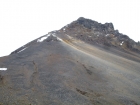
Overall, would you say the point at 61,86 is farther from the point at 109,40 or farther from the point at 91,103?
the point at 109,40

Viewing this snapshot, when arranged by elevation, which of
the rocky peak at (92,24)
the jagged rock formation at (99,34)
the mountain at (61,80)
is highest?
the rocky peak at (92,24)

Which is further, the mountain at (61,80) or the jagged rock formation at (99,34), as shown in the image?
the jagged rock formation at (99,34)

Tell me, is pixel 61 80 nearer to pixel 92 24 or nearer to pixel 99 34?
pixel 99 34

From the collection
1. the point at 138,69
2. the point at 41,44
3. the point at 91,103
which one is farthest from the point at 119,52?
the point at 91,103

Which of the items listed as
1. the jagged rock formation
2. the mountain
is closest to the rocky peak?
the jagged rock formation

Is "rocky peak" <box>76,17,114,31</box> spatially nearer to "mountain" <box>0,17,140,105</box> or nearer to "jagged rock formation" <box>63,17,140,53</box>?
"jagged rock formation" <box>63,17,140,53</box>

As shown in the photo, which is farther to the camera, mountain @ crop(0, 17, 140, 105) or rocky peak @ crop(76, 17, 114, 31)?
rocky peak @ crop(76, 17, 114, 31)

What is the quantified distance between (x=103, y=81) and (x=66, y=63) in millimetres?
6314

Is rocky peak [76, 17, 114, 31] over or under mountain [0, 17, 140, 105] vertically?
over

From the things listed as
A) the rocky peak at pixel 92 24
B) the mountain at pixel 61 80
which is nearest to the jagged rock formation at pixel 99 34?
the rocky peak at pixel 92 24

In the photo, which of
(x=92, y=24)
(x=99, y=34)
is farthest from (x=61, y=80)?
(x=92, y=24)

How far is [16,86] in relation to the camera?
22.2 metres

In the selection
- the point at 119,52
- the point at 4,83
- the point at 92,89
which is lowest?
the point at 4,83

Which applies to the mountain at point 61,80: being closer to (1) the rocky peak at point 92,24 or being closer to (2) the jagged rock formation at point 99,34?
(2) the jagged rock formation at point 99,34
